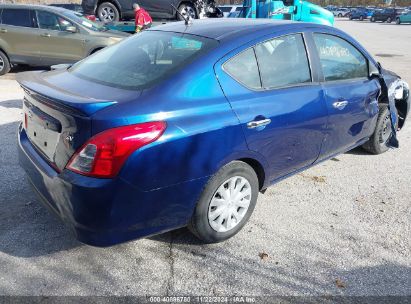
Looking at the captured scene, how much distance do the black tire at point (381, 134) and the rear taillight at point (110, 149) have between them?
340 cm

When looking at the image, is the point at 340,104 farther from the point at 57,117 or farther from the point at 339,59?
the point at 57,117

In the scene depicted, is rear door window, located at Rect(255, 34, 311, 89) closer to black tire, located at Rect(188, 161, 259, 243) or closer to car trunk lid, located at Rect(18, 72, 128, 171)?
black tire, located at Rect(188, 161, 259, 243)

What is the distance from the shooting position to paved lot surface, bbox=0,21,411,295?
2725 millimetres

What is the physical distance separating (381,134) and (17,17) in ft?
29.3

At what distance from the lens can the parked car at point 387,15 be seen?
48041mm

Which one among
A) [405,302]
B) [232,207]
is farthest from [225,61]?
[405,302]

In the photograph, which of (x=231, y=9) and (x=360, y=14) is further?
(x=360, y=14)

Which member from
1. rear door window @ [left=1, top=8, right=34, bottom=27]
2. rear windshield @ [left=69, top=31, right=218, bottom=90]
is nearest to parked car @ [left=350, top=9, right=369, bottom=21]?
rear door window @ [left=1, top=8, right=34, bottom=27]

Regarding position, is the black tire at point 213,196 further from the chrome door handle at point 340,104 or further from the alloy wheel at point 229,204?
the chrome door handle at point 340,104

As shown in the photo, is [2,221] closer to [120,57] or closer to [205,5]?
[120,57]

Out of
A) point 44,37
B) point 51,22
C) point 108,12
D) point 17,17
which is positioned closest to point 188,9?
point 108,12

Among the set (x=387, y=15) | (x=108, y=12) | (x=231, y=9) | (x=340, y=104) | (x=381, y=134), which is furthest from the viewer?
(x=387, y=15)

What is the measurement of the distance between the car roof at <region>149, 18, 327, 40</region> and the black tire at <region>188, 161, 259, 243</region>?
1.01 meters

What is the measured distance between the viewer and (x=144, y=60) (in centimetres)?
311
